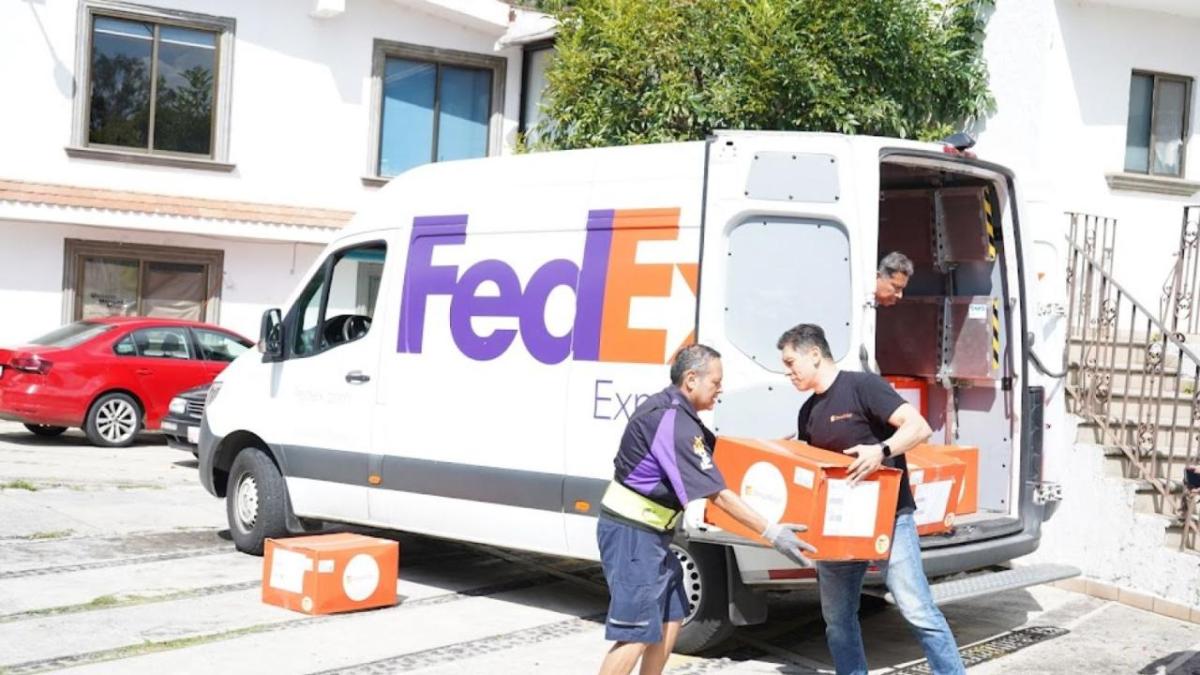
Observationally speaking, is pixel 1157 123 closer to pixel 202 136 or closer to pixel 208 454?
pixel 208 454

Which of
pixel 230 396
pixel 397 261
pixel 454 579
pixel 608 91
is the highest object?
pixel 608 91

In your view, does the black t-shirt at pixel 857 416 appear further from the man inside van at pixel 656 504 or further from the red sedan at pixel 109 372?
the red sedan at pixel 109 372

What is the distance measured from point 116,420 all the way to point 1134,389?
1074 centimetres

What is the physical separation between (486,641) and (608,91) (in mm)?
7256

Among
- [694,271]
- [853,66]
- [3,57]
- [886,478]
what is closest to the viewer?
[886,478]

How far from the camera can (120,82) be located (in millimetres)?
20375

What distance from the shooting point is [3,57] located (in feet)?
63.5

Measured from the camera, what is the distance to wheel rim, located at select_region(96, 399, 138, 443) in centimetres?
1623

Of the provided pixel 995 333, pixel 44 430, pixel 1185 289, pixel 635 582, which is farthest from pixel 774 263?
pixel 44 430

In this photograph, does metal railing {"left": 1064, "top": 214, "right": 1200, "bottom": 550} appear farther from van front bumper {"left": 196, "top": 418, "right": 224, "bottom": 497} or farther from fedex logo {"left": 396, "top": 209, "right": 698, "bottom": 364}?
van front bumper {"left": 196, "top": 418, "right": 224, "bottom": 497}

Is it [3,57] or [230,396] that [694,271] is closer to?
[230,396]

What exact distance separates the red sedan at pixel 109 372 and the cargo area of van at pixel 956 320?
394 inches

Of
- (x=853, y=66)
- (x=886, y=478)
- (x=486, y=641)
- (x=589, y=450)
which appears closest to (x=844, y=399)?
(x=886, y=478)

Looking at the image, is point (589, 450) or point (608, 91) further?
point (608, 91)
